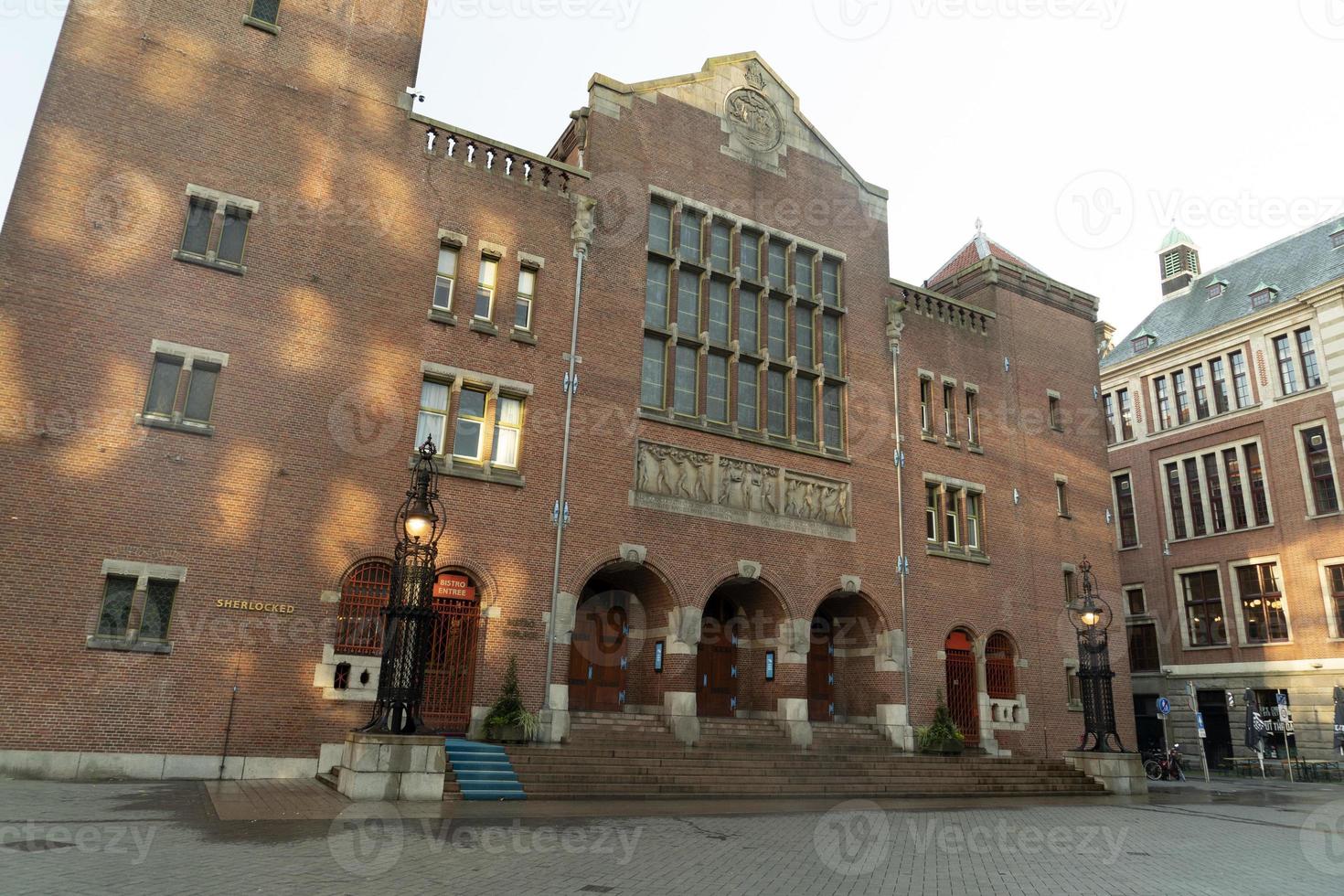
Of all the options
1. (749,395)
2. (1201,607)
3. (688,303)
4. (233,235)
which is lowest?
(1201,607)

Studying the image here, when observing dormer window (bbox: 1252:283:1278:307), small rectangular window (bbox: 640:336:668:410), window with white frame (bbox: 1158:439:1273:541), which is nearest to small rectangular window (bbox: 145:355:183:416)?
small rectangular window (bbox: 640:336:668:410)

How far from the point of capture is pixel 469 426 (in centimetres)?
2147

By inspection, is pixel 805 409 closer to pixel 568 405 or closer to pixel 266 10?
pixel 568 405

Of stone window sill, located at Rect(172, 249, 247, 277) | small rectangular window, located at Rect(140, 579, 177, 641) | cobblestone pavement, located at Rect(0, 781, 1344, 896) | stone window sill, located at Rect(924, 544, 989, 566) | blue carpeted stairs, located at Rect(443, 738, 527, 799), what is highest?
stone window sill, located at Rect(172, 249, 247, 277)

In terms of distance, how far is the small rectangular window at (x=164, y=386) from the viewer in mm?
18125

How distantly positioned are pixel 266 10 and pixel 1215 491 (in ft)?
140

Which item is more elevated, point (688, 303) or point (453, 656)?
point (688, 303)

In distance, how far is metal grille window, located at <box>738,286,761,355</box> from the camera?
86.5 feet

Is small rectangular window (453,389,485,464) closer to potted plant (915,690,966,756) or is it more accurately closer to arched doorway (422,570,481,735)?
arched doorway (422,570,481,735)

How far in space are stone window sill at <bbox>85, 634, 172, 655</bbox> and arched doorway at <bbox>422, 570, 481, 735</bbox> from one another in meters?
5.09

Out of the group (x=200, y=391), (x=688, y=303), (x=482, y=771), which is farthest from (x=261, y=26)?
(x=482, y=771)

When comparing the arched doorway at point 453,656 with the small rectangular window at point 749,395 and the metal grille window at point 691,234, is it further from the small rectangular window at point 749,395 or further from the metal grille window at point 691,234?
the metal grille window at point 691,234

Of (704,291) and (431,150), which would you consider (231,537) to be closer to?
(431,150)

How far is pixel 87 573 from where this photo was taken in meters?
16.7
